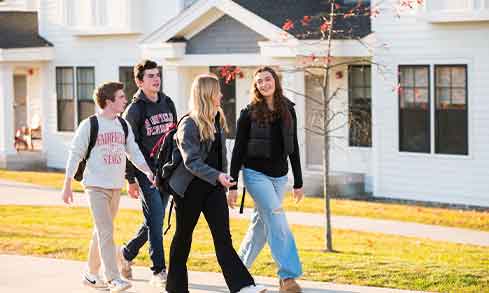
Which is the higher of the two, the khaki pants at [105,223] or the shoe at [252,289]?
the khaki pants at [105,223]

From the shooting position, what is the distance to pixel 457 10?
21.2 metres

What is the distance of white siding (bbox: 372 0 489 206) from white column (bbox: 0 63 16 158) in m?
10.9

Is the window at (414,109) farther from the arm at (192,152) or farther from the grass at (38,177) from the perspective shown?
the arm at (192,152)

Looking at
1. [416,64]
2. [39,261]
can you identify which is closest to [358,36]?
[416,64]

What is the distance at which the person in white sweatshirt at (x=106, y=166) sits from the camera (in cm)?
1041

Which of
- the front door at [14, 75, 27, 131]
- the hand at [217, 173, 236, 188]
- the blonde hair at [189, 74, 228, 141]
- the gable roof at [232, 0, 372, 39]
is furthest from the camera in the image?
the front door at [14, 75, 27, 131]

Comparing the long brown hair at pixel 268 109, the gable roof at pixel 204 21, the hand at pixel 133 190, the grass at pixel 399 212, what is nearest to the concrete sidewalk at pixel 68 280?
the hand at pixel 133 190

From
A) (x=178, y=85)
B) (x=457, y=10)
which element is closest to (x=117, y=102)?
(x=457, y=10)

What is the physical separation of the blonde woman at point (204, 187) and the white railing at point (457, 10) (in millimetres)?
11864

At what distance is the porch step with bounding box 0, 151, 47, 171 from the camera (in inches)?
1187

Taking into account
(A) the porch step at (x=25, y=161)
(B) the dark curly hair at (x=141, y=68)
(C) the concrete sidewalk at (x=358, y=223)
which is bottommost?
(C) the concrete sidewalk at (x=358, y=223)

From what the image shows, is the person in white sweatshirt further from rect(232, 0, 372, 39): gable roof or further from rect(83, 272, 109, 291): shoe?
rect(232, 0, 372, 39): gable roof

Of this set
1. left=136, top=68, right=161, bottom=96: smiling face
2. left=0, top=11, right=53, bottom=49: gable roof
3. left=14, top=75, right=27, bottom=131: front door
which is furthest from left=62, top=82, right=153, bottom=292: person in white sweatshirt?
left=14, top=75, right=27, bottom=131: front door

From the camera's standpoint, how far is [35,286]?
1113cm
